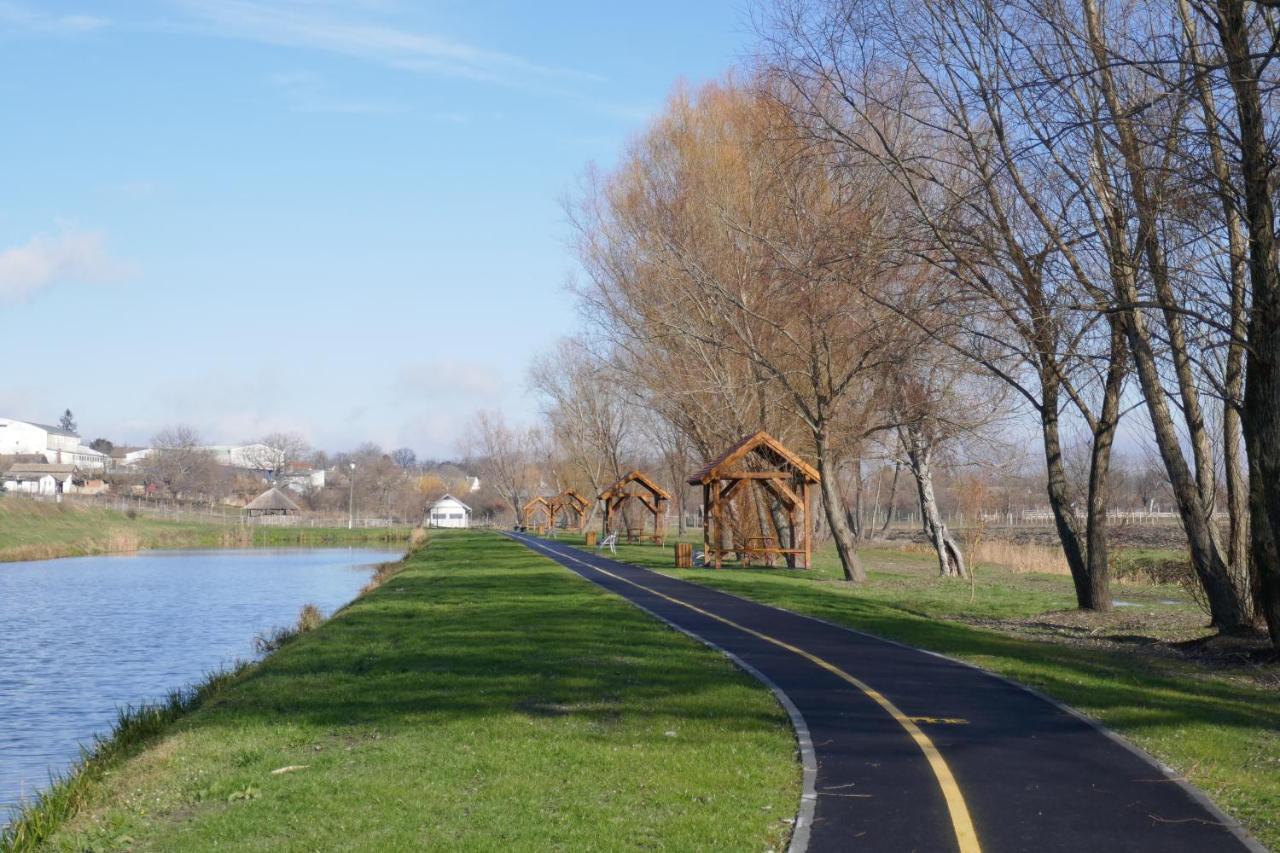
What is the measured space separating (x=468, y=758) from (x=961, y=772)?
12.8ft

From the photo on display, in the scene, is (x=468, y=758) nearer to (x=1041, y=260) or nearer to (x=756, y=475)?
(x=1041, y=260)

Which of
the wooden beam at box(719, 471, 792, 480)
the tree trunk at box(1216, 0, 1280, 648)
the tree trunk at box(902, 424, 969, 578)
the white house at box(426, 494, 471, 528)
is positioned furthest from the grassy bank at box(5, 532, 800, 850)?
the white house at box(426, 494, 471, 528)

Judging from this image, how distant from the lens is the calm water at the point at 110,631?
17.2 m

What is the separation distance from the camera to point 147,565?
57656 mm

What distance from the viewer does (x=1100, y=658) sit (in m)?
16.6

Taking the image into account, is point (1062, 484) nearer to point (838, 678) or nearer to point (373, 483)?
point (838, 678)

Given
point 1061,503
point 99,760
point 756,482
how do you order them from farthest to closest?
point 756,482 < point 1061,503 < point 99,760

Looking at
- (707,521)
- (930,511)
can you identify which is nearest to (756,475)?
(707,521)

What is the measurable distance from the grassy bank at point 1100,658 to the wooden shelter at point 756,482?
325cm

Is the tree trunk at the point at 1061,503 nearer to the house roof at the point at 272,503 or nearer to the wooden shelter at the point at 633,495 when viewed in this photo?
the wooden shelter at the point at 633,495

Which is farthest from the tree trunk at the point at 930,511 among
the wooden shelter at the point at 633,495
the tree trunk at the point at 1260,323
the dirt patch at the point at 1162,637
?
the tree trunk at the point at 1260,323

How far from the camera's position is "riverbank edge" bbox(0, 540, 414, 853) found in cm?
959

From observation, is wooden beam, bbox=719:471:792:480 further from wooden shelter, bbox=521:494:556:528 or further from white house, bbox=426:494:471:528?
white house, bbox=426:494:471:528

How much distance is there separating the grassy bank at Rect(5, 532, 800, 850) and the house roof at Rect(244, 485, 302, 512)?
111m
